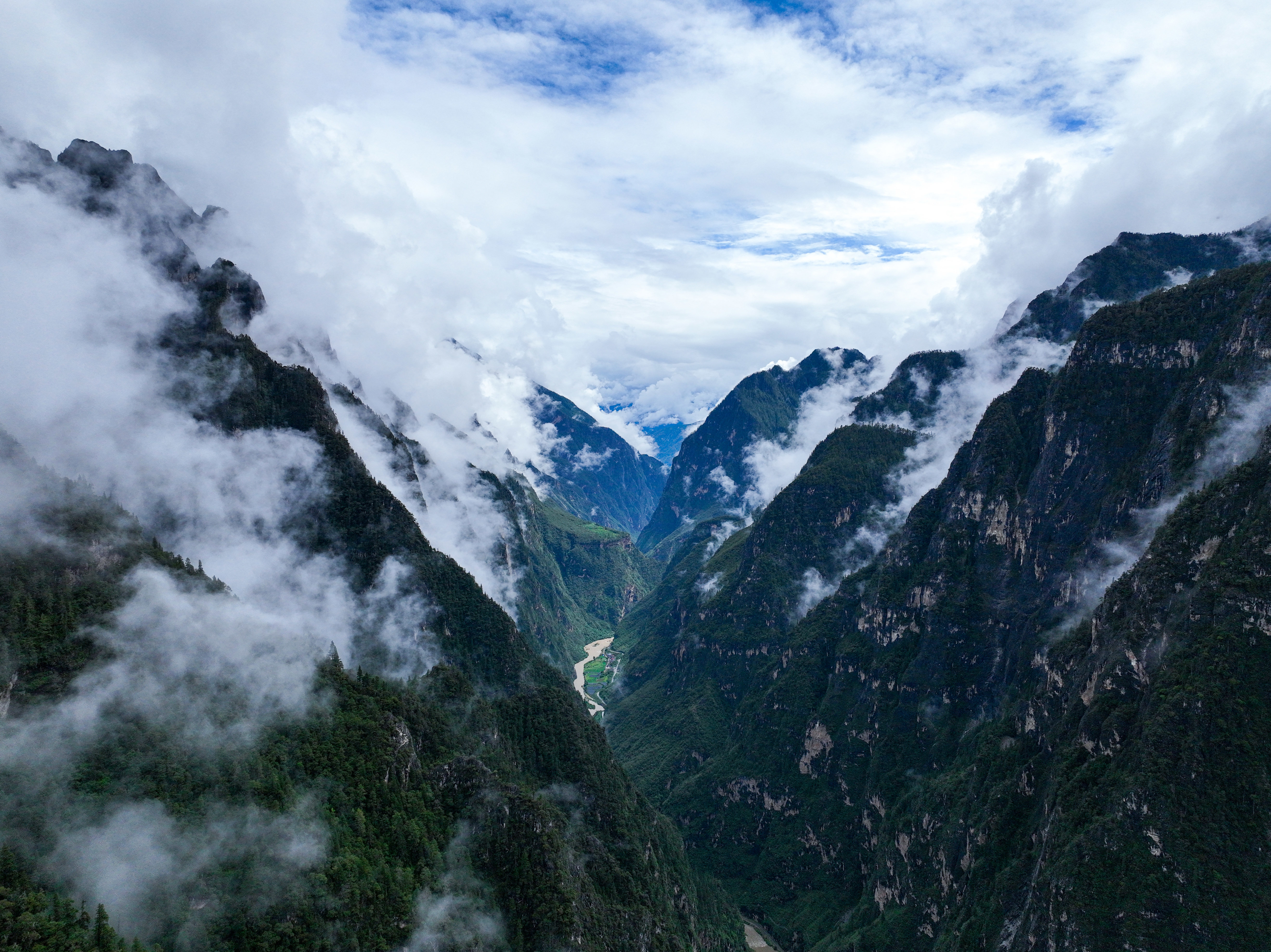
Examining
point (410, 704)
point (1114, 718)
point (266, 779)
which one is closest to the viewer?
point (266, 779)

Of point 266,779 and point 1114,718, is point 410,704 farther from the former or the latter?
point 1114,718

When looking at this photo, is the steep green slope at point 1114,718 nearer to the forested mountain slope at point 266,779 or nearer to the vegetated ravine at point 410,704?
the vegetated ravine at point 410,704

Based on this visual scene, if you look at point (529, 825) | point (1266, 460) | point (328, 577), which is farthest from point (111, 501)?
point (1266, 460)

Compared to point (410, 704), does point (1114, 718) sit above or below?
below

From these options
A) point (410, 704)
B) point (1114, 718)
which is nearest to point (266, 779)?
point (410, 704)

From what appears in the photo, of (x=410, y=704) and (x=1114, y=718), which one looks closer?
(x=1114, y=718)

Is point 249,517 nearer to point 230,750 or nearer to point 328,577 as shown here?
point 328,577

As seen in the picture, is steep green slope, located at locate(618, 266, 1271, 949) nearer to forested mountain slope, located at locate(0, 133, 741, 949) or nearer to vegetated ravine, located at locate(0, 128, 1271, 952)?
vegetated ravine, located at locate(0, 128, 1271, 952)

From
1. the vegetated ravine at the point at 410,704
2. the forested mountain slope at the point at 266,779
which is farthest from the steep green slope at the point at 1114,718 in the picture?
the forested mountain slope at the point at 266,779
